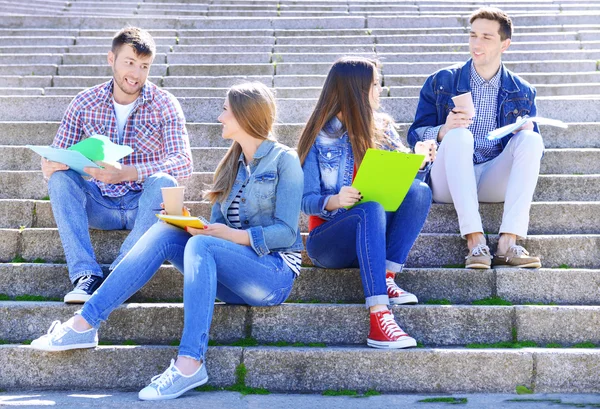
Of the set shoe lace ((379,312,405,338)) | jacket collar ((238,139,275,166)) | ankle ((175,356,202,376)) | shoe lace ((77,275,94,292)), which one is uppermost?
jacket collar ((238,139,275,166))

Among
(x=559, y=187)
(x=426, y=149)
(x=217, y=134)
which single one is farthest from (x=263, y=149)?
(x=559, y=187)

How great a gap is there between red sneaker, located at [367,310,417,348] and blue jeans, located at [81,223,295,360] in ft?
1.41

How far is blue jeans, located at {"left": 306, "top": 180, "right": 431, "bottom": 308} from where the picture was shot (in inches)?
146

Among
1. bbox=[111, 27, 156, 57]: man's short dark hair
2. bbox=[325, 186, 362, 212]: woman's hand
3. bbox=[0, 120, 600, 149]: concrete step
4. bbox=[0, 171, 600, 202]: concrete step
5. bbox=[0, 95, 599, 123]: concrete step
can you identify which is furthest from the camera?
bbox=[0, 95, 599, 123]: concrete step

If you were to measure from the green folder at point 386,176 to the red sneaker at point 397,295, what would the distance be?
367 mm

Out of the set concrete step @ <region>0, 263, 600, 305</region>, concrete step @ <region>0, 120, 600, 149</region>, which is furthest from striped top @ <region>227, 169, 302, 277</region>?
concrete step @ <region>0, 120, 600, 149</region>

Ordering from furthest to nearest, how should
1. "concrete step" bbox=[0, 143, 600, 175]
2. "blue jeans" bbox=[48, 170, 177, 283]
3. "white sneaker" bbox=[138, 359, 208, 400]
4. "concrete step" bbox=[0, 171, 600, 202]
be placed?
1. "concrete step" bbox=[0, 143, 600, 175]
2. "concrete step" bbox=[0, 171, 600, 202]
3. "blue jeans" bbox=[48, 170, 177, 283]
4. "white sneaker" bbox=[138, 359, 208, 400]

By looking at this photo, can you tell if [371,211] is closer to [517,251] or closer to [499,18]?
[517,251]

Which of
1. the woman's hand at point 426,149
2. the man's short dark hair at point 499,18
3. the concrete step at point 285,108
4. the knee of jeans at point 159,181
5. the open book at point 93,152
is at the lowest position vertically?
the knee of jeans at point 159,181

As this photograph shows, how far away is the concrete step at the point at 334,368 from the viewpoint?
362 centimetres

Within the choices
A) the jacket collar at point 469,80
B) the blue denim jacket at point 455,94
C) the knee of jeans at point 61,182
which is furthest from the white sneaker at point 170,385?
the jacket collar at point 469,80

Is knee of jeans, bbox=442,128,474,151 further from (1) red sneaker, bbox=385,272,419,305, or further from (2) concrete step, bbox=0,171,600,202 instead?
(2) concrete step, bbox=0,171,600,202

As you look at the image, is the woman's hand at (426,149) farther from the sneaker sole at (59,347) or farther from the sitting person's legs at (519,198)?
the sneaker sole at (59,347)

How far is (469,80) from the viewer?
4.76 meters
